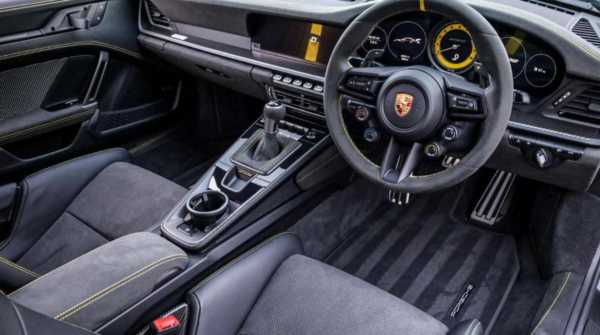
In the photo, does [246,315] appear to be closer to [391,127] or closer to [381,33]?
[391,127]

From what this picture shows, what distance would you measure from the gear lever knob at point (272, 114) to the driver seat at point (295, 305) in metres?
0.51

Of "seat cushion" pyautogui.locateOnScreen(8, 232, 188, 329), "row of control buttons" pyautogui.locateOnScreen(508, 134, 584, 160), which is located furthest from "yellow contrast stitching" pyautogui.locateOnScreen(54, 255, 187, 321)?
"row of control buttons" pyautogui.locateOnScreen(508, 134, 584, 160)

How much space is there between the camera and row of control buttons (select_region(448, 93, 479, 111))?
1314 millimetres

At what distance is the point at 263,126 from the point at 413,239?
871 millimetres

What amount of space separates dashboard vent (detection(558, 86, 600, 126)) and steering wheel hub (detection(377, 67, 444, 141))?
0.44m

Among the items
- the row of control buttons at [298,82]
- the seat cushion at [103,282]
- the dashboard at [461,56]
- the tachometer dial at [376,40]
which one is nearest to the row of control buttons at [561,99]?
the dashboard at [461,56]

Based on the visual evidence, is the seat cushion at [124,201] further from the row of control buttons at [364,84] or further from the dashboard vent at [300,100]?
the row of control buttons at [364,84]

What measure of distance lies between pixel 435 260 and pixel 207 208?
1056 millimetres

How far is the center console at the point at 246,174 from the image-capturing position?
5.53 ft

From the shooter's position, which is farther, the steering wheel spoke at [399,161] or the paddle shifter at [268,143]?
the paddle shifter at [268,143]

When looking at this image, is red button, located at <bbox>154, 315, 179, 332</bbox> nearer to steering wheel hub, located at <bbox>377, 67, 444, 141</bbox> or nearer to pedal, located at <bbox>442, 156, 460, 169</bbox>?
steering wheel hub, located at <bbox>377, 67, 444, 141</bbox>

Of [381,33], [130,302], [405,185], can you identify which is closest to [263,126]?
[381,33]

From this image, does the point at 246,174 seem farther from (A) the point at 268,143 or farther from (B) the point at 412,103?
(B) the point at 412,103

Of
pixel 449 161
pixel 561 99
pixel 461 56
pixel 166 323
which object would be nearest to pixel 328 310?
pixel 166 323
